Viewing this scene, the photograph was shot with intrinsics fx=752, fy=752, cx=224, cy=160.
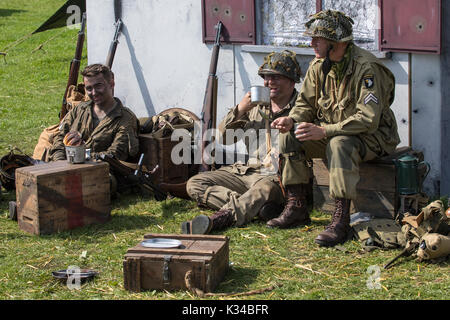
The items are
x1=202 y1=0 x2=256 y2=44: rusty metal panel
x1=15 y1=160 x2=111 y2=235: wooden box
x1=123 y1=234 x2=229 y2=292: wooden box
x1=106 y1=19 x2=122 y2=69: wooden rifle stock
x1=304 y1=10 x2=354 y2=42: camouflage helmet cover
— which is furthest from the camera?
x1=106 y1=19 x2=122 y2=69: wooden rifle stock

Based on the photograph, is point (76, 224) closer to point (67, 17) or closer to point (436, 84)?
point (436, 84)

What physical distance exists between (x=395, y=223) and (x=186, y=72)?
3.48 m

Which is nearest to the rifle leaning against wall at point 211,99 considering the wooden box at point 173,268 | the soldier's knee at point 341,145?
the soldier's knee at point 341,145

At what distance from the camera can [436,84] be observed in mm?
6430

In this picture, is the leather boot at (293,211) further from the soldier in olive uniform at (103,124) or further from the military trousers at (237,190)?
the soldier in olive uniform at (103,124)

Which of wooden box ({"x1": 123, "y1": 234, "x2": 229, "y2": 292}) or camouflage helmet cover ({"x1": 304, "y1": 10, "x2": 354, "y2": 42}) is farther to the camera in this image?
camouflage helmet cover ({"x1": 304, "y1": 10, "x2": 354, "y2": 42})

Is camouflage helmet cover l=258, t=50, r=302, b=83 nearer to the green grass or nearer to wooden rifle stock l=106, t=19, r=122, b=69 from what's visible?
the green grass

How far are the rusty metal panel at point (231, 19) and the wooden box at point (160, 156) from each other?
4.13 ft

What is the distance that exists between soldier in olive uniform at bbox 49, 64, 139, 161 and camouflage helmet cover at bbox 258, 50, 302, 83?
169 cm

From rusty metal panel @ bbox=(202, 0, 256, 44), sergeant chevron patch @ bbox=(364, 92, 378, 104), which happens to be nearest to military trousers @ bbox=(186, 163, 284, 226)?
sergeant chevron patch @ bbox=(364, 92, 378, 104)

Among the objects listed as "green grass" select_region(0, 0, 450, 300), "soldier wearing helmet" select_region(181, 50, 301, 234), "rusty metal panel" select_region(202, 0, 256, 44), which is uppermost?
"rusty metal panel" select_region(202, 0, 256, 44)

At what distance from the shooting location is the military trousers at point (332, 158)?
579 centimetres

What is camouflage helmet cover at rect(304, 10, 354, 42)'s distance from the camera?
233 inches

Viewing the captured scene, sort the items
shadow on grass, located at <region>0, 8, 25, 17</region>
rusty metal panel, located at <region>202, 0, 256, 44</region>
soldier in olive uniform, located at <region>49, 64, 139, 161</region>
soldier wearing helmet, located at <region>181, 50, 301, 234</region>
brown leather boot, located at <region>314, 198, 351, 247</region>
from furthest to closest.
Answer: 1. shadow on grass, located at <region>0, 8, 25, 17</region>
2. rusty metal panel, located at <region>202, 0, 256, 44</region>
3. soldier in olive uniform, located at <region>49, 64, 139, 161</region>
4. soldier wearing helmet, located at <region>181, 50, 301, 234</region>
5. brown leather boot, located at <region>314, 198, 351, 247</region>
